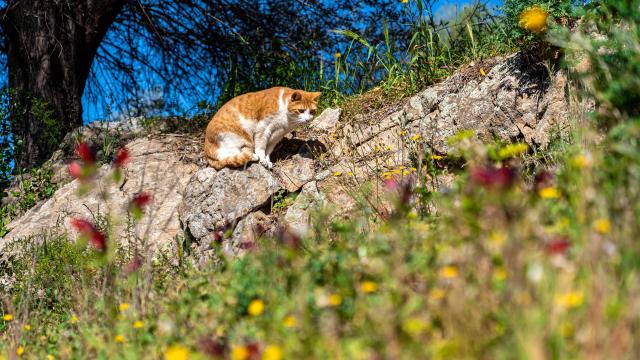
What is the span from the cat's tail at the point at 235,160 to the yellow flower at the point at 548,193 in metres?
3.23

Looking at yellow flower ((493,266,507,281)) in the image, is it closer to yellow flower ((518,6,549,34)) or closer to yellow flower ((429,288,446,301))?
yellow flower ((429,288,446,301))

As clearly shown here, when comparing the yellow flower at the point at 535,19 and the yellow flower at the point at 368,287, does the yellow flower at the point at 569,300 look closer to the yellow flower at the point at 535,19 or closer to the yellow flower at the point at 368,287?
the yellow flower at the point at 368,287

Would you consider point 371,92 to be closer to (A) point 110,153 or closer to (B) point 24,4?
(A) point 110,153

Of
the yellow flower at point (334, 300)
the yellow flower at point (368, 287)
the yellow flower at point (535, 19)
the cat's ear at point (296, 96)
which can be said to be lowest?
the yellow flower at point (334, 300)

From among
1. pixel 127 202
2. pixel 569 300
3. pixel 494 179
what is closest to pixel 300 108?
pixel 127 202

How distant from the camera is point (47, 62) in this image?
766 cm

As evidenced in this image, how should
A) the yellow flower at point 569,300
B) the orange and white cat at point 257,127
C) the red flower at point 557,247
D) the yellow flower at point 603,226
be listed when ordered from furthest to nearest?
1. the orange and white cat at point 257,127
2. the yellow flower at point 603,226
3. the red flower at point 557,247
4. the yellow flower at point 569,300

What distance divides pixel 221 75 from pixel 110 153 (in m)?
2.04

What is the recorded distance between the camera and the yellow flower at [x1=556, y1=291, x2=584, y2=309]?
1747mm

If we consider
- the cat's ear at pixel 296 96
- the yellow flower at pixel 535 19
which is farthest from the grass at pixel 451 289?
the cat's ear at pixel 296 96

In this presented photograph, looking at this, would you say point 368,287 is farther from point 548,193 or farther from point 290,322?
point 548,193

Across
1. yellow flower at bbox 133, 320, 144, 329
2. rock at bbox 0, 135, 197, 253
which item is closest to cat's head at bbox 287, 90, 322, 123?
rock at bbox 0, 135, 197, 253

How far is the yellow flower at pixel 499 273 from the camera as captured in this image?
76.5 inches

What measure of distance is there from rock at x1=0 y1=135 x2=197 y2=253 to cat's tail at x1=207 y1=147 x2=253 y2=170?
0.52m
